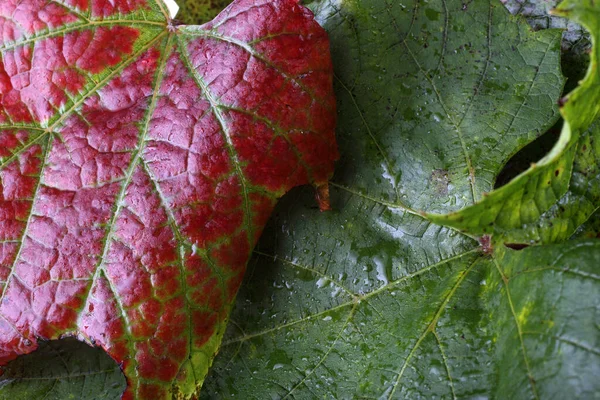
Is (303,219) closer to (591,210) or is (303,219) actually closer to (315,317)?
(315,317)

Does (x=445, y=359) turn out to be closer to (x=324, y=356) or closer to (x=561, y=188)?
(x=324, y=356)

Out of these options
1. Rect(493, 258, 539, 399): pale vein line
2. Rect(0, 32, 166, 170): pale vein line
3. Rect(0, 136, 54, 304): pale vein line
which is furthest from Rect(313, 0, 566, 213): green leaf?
Rect(0, 136, 54, 304): pale vein line

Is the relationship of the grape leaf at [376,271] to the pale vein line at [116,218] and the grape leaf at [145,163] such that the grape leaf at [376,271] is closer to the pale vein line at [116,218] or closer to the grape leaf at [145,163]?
the grape leaf at [145,163]

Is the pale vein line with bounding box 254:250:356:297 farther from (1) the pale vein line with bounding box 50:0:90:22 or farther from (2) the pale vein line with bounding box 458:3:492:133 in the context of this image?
(1) the pale vein line with bounding box 50:0:90:22

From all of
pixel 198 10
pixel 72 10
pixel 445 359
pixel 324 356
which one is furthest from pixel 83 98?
pixel 445 359

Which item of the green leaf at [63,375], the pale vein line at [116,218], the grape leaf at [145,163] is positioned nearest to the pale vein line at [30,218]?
the grape leaf at [145,163]

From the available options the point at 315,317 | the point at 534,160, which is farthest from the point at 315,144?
the point at 534,160
